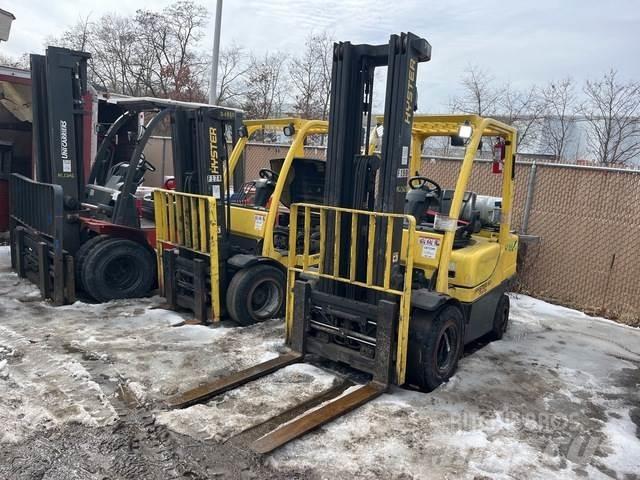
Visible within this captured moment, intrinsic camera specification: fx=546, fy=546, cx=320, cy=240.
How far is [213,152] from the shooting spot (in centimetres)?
633

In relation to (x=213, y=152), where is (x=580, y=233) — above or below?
below

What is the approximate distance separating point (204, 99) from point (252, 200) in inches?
720

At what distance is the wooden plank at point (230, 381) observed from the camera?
13.4 ft

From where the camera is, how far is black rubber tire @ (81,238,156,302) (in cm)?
662

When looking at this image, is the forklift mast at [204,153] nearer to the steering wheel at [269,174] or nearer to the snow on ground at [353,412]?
the steering wheel at [269,174]

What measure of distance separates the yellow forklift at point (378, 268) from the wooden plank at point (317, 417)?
15 mm

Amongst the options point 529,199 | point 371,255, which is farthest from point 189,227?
point 529,199

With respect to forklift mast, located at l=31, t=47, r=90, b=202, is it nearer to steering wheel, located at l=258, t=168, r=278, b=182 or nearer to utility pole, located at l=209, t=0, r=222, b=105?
steering wheel, located at l=258, t=168, r=278, b=182

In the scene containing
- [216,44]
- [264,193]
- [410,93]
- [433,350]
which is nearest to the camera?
[410,93]

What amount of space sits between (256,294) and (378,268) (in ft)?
7.19

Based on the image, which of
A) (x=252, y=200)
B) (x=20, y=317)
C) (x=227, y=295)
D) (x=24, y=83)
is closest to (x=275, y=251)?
(x=227, y=295)

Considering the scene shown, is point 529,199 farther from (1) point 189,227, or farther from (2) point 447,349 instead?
(1) point 189,227

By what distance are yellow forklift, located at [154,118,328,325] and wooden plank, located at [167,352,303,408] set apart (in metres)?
1.28

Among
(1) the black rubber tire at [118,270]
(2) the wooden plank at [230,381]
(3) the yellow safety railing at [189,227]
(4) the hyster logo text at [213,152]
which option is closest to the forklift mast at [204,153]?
(4) the hyster logo text at [213,152]
